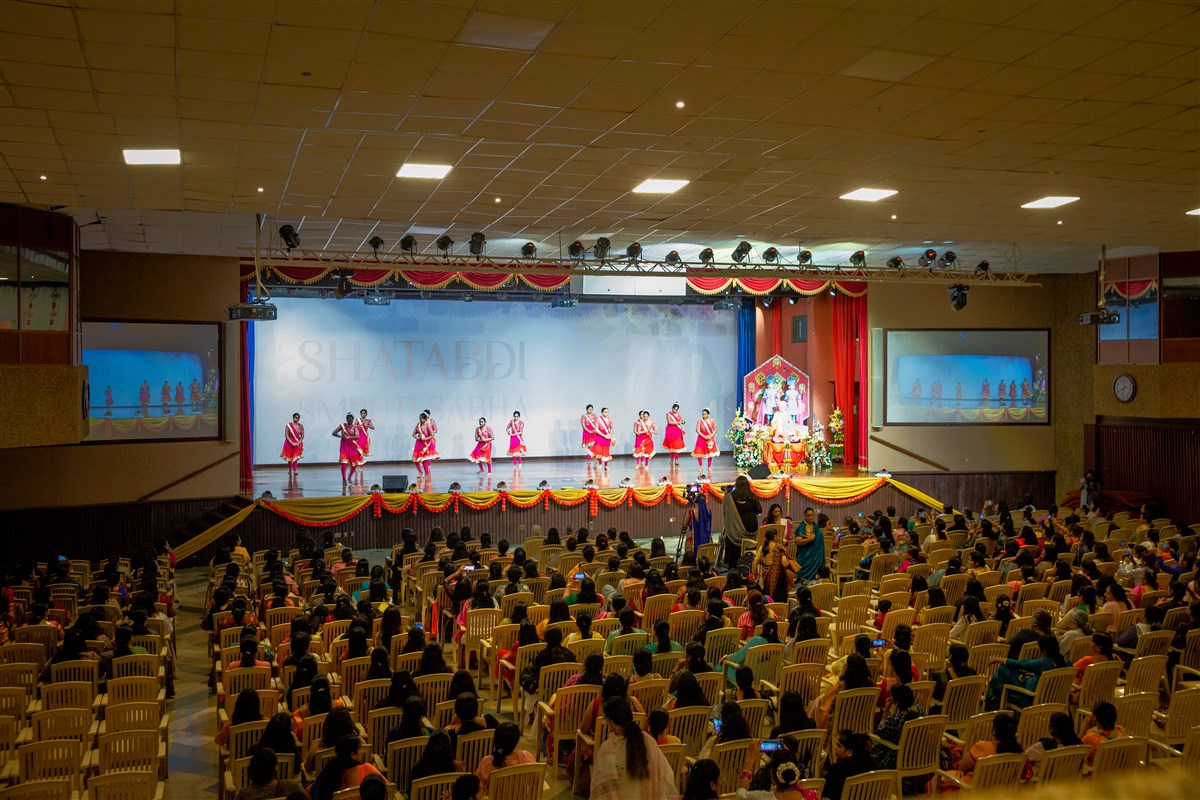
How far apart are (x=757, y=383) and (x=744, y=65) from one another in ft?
45.7

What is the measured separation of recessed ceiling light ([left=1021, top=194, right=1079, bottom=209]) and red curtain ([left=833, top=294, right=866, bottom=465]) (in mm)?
8592

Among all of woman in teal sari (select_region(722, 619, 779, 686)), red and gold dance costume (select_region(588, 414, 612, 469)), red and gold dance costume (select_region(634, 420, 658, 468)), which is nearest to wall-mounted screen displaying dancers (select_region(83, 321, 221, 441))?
red and gold dance costume (select_region(588, 414, 612, 469))

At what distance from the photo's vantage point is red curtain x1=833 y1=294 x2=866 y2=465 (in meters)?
19.8

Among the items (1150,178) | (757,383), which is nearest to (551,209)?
(1150,178)

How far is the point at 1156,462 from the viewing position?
1752 cm

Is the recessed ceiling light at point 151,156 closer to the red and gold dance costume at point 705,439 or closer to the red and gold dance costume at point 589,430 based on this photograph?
the red and gold dance costume at point 589,430

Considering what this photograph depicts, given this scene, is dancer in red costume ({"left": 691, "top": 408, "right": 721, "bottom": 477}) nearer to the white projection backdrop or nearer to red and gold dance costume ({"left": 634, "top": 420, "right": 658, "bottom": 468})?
red and gold dance costume ({"left": 634, "top": 420, "right": 658, "bottom": 468})

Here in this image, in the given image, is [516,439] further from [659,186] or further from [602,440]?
[659,186]

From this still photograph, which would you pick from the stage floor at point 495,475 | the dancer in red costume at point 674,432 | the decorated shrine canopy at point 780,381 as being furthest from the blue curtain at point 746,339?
the dancer in red costume at point 674,432

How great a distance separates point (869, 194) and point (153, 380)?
35.7 ft

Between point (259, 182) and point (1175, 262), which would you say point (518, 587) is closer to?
point (259, 182)

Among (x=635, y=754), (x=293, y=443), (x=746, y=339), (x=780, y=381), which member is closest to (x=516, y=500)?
(x=293, y=443)

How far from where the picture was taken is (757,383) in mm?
19922

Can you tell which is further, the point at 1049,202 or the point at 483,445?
the point at 483,445
